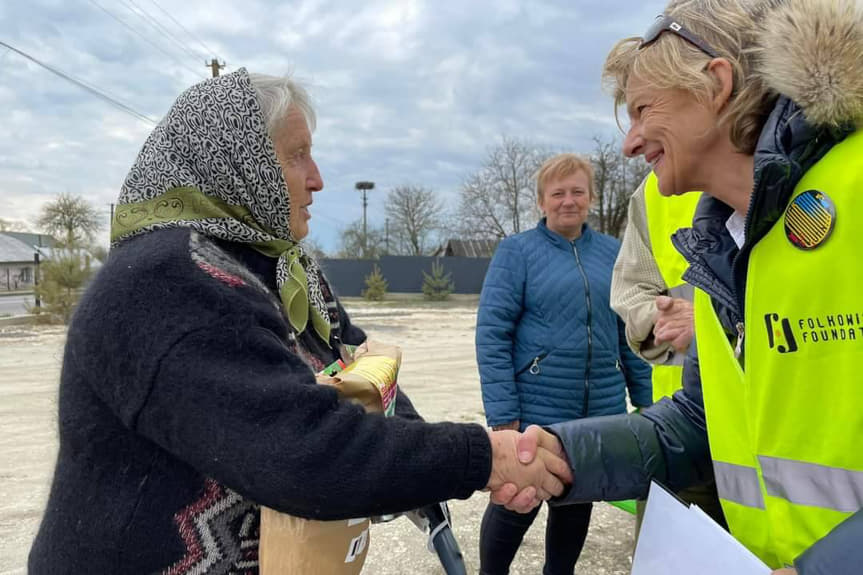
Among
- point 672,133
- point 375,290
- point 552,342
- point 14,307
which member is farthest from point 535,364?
point 14,307

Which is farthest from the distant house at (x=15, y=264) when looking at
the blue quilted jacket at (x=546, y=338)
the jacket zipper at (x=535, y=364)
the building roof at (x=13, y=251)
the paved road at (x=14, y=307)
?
the jacket zipper at (x=535, y=364)

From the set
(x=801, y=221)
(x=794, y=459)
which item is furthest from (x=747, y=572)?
(x=801, y=221)

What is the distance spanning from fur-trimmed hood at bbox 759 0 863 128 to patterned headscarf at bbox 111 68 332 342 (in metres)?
1.22

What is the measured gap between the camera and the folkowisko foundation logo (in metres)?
1.15

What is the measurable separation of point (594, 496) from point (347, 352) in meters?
0.88

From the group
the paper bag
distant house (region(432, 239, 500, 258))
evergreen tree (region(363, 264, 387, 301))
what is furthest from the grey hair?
distant house (region(432, 239, 500, 258))

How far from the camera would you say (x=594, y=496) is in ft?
6.59

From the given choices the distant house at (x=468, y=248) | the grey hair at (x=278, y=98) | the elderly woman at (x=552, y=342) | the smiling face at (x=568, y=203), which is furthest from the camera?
the distant house at (x=468, y=248)

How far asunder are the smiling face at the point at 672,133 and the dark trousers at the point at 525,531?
1936 millimetres

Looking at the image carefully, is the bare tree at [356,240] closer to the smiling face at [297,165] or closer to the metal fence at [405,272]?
the metal fence at [405,272]

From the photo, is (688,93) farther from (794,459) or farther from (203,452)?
(203,452)

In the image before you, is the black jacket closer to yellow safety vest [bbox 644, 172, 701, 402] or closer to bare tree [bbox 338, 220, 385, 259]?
yellow safety vest [bbox 644, 172, 701, 402]

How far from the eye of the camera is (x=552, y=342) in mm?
3311

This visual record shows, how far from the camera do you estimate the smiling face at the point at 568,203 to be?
3.47 meters
